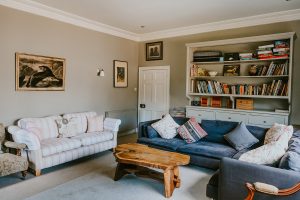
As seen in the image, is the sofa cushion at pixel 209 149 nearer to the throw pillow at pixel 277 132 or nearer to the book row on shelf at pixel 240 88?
the throw pillow at pixel 277 132

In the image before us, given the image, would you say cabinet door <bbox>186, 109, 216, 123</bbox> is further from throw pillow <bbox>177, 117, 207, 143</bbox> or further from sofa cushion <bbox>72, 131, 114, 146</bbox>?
sofa cushion <bbox>72, 131, 114, 146</bbox>

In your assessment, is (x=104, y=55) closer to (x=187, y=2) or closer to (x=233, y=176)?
(x=187, y=2)

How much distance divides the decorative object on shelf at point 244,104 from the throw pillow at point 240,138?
3.75ft

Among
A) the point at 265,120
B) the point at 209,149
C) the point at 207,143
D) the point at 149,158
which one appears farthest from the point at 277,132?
the point at 149,158

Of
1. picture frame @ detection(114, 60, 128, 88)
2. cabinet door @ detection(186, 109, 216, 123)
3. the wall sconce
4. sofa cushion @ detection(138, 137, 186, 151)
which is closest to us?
sofa cushion @ detection(138, 137, 186, 151)

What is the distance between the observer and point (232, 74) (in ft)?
16.6

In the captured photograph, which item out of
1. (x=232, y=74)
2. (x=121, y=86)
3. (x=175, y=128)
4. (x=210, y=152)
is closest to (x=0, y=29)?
(x=121, y=86)

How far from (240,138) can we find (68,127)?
10.2ft

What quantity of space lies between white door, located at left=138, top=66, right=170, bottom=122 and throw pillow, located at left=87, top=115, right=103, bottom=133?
1941 mm

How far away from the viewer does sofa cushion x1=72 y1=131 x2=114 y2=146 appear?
13.9 feet

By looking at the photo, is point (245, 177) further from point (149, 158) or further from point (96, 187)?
point (96, 187)

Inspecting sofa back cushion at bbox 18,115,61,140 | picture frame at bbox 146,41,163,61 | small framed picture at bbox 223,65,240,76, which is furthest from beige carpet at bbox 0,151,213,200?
picture frame at bbox 146,41,163,61

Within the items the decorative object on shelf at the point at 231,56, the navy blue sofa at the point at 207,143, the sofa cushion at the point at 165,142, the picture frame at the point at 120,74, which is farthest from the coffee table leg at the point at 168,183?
the picture frame at the point at 120,74

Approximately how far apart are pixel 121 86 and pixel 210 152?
3.40 metres
